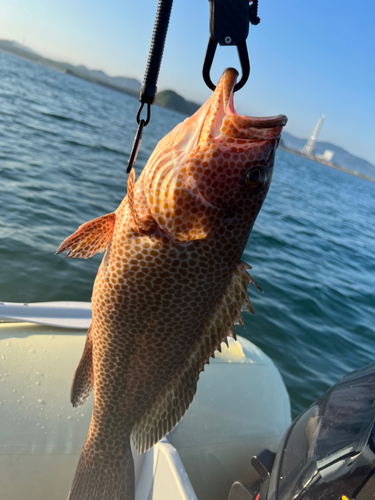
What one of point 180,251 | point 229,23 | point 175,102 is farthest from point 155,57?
point 175,102

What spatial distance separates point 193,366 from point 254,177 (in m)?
1.15

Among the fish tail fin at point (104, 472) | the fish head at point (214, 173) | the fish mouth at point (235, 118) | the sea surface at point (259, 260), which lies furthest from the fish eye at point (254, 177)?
the sea surface at point (259, 260)

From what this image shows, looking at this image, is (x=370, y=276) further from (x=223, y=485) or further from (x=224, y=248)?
(x=224, y=248)

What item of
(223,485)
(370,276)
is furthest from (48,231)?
(370,276)

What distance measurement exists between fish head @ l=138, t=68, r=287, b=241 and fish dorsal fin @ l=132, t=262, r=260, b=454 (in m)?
0.34

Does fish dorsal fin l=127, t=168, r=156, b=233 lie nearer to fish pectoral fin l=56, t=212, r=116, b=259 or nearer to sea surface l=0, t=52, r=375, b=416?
fish pectoral fin l=56, t=212, r=116, b=259

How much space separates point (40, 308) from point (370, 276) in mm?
13572

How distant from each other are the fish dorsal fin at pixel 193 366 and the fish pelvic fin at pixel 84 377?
1.29 ft

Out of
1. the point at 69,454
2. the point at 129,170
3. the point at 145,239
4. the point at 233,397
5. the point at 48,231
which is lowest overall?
the point at 48,231

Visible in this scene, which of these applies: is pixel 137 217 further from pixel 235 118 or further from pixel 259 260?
pixel 259 260

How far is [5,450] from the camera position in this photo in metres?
2.73

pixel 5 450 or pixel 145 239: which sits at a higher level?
pixel 145 239

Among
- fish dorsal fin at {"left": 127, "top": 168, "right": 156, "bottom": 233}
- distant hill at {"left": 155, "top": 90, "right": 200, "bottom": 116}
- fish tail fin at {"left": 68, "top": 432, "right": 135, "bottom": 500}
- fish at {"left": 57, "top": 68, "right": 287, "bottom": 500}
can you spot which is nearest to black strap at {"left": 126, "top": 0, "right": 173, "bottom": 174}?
fish dorsal fin at {"left": 127, "top": 168, "right": 156, "bottom": 233}

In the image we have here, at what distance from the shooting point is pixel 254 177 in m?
2.03
